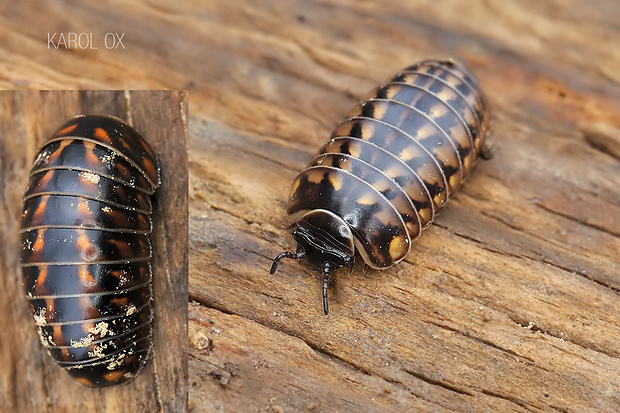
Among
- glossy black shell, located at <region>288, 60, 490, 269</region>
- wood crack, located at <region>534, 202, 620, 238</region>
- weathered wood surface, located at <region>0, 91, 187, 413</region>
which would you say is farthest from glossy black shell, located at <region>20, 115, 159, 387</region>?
wood crack, located at <region>534, 202, 620, 238</region>

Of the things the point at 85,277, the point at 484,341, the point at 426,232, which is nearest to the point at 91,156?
the point at 85,277

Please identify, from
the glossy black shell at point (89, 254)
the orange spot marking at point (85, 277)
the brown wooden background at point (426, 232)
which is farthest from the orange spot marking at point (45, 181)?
the brown wooden background at point (426, 232)

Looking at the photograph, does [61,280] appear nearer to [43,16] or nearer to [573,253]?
[43,16]

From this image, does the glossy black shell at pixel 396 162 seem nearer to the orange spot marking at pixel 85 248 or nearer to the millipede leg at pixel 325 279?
the millipede leg at pixel 325 279

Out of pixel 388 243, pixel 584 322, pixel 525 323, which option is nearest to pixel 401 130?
pixel 388 243

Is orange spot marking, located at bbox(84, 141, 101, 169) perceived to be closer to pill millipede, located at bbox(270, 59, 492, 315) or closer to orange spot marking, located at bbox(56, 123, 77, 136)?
orange spot marking, located at bbox(56, 123, 77, 136)

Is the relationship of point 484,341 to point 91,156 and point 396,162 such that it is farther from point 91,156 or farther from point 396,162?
point 91,156
